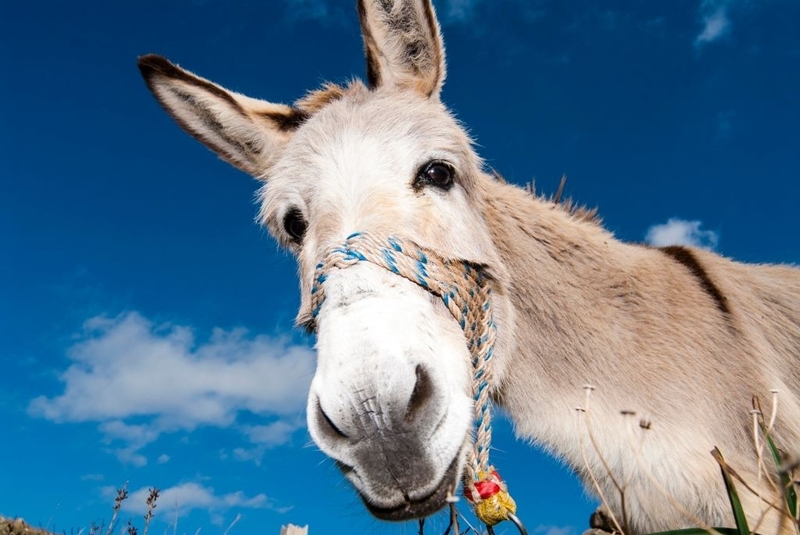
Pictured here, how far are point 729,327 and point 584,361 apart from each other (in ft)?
2.65

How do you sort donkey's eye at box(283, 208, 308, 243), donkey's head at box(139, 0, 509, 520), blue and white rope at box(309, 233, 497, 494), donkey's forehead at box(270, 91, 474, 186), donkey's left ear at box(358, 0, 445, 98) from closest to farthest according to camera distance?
donkey's head at box(139, 0, 509, 520) → blue and white rope at box(309, 233, 497, 494) → donkey's forehead at box(270, 91, 474, 186) → donkey's eye at box(283, 208, 308, 243) → donkey's left ear at box(358, 0, 445, 98)

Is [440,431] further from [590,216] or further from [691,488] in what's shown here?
[590,216]

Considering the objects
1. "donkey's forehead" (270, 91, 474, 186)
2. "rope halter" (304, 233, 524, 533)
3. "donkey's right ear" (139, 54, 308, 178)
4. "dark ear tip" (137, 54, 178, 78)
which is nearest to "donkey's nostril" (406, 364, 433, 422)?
"rope halter" (304, 233, 524, 533)

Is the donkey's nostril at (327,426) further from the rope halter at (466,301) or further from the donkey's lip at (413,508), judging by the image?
the rope halter at (466,301)

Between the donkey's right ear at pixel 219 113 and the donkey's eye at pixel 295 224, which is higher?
the donkey's right ear at pixel 219 113

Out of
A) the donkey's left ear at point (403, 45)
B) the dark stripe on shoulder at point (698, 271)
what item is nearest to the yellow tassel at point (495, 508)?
the dark stripe on shoulder at point (698, 271)

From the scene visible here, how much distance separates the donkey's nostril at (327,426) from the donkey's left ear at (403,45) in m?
2.15

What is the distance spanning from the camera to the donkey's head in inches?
69.4

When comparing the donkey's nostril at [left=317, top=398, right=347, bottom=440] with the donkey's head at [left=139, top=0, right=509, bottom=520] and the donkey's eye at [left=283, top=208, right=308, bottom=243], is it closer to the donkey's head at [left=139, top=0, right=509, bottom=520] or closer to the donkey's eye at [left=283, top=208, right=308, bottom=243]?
the donkey's head at [left=139, top=0, right=509, bottom=520]

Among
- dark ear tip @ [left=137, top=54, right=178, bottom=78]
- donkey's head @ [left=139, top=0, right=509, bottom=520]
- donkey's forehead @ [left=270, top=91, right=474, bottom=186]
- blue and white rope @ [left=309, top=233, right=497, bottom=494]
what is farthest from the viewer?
dark ear tip @ [left=137, top=54, right=178, bottom=78]

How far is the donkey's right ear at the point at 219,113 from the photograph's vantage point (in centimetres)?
360

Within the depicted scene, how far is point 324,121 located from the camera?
118 inches

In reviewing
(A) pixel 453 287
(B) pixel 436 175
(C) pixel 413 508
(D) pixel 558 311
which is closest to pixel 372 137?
(B) pixel 436 175

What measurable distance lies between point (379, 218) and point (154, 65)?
2142 millimetres
